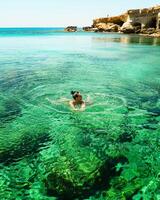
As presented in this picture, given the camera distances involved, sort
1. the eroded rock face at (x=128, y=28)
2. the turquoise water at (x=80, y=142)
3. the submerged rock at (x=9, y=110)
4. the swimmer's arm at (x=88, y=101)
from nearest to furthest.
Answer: the turquoise water at (x=80, y=142) < the submerged rock at (x=9, y=110) < the swimmer's arm at (x=88, y=101) < the eroded rock face at (x=128, y=28)

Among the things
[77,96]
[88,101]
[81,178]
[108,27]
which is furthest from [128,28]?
[81,178]

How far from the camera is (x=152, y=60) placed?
32844 millimetres

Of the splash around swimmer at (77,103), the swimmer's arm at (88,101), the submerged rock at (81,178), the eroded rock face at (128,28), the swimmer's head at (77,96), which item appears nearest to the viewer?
the submerged rock at (81,178)

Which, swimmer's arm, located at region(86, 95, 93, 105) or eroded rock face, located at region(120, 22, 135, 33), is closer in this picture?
swimmer's arm, located at region(86, 95, 93, 105)

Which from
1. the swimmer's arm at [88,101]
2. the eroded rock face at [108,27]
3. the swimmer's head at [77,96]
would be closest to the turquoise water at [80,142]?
the swimmer's arm at [88,101]

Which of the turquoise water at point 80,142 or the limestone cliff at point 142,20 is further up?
the turquoise water at point 80,142

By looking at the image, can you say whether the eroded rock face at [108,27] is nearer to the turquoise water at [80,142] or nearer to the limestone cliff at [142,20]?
the limestone cliff at [142,20]

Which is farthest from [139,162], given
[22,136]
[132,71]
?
[132,71]

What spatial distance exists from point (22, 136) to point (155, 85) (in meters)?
12.9

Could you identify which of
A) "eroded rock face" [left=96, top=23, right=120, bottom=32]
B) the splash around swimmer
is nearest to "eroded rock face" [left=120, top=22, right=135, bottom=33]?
"eroded rock face" [left=96, top=23, right=120, bottom=32]

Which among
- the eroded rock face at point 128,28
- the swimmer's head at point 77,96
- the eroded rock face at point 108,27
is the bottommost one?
the eroded rock face at point 108,27

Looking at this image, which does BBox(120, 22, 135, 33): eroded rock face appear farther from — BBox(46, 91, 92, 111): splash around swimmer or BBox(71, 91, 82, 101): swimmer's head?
BBox(71, 91, 82, 101): swimmer's head

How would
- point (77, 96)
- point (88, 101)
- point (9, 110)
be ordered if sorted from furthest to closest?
point (88, 101) < point (9, 110) < point (77, 96)

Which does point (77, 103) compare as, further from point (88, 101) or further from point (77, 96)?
point (88, 101)
